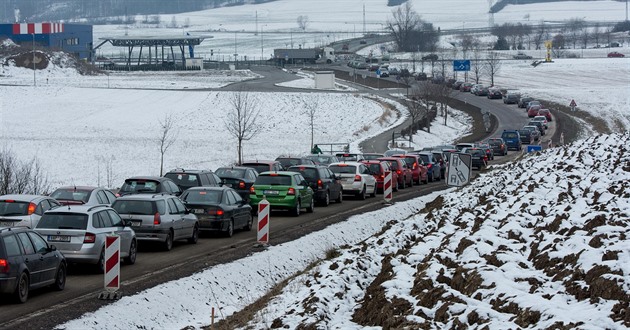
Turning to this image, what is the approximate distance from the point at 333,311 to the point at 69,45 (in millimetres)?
154361

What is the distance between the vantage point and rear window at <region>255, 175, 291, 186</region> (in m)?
31.7

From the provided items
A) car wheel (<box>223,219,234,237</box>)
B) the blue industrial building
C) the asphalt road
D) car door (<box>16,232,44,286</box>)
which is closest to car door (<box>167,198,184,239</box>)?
the asphalt road

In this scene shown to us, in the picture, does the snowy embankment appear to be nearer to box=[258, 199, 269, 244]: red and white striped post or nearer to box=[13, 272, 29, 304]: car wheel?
box=[258, 199, 269, 244]: red and white striped post

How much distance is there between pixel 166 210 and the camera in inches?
945

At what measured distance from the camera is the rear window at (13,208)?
22.5m

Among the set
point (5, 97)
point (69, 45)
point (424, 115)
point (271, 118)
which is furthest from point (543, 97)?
point (69, 45)

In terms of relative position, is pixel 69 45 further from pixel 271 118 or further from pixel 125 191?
pixel 125 191

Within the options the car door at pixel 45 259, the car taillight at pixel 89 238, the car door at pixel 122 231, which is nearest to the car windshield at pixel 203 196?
the car door at pixel 122 231

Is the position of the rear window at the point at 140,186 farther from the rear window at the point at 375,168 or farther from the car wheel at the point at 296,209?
the rear window at the point at 375,168

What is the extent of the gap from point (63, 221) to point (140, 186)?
27.9 ft

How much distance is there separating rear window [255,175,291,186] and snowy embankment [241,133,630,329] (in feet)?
30.2

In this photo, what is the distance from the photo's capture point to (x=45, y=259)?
57.7 ft

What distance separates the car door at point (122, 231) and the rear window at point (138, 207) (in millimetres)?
2038

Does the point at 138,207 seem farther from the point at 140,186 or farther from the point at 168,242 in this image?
the point at 140,186
